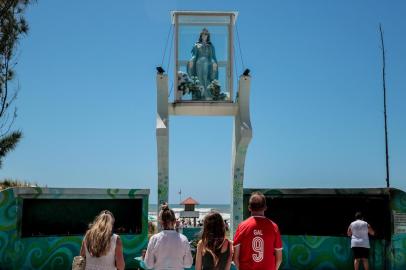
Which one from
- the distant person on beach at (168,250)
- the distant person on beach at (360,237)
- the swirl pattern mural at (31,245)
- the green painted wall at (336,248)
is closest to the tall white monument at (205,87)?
the green painted wall at (336,248)

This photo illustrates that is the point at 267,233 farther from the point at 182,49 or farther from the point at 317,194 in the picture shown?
the point at 182,49

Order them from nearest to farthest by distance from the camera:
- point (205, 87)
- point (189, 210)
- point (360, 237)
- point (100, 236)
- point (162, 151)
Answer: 1. point (100, 236)
2. point (360, 237)
3. point (162, 151)
4. point (205, 87)
5. point (189, 210)

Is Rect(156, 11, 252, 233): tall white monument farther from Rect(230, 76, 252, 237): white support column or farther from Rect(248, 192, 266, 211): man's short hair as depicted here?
Rect(248, 192, 266, 211): man's short hair

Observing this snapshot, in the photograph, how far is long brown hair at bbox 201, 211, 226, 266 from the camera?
514cm

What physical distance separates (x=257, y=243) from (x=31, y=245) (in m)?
8.75

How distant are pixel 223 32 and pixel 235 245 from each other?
1069 cm

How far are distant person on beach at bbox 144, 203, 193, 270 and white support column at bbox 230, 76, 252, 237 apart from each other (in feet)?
27.1

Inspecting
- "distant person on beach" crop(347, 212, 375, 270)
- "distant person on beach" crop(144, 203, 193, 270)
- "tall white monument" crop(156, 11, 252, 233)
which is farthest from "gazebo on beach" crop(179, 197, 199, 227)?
"distant person on beach" crop(144, 203, 193, 270)

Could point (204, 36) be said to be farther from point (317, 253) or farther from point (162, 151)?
point (317, 253)

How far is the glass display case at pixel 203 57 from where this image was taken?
1479 cm

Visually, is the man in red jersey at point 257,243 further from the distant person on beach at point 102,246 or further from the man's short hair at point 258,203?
the distant person on beach at point 102,246

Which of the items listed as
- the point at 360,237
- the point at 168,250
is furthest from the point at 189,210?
the point at 168,250

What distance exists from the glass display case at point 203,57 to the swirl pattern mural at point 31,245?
147 inches

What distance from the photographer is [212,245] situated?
16.9 ft
